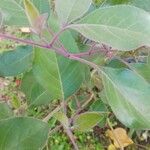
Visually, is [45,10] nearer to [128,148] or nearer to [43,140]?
[43,140]

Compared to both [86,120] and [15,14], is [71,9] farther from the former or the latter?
[86,120]

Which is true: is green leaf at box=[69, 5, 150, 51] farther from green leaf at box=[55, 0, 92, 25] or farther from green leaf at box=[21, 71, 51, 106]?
green leaf at box=[21, 71, 51, 106]

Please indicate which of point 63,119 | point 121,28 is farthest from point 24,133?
point 121,28

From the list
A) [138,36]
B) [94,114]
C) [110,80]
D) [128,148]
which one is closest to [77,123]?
[94,114]

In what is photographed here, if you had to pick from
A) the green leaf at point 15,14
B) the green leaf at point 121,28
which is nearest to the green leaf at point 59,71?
the green leaf at point 15,14

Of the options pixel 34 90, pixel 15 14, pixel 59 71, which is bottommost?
pixel 34 90

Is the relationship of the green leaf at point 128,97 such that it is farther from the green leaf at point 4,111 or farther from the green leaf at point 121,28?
the green leaf at point 4,111
